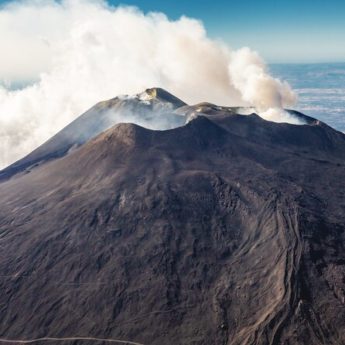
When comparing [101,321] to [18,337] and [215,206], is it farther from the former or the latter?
[215,206]

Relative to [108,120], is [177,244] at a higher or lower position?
lower

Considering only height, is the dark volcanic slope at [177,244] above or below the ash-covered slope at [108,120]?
below

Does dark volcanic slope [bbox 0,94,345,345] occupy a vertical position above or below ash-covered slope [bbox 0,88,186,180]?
below

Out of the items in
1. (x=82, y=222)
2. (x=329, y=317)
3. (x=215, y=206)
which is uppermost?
(x=82, y=222)

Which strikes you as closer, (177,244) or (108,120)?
(177,244)

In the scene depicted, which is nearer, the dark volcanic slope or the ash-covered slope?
the dark volcanic slope

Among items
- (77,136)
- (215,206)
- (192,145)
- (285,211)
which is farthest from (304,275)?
(77,136)

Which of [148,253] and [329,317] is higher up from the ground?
[148,253]

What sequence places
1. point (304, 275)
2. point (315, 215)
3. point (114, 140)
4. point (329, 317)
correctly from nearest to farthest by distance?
1. point (329, 317)
2. point (304, 275)
3. point (315, 215)
4. point (114, 140)
